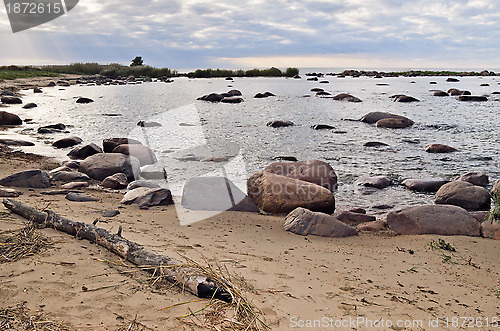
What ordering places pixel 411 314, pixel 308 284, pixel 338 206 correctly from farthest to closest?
pixel 338 206 → pixel 308 284 → pixel 411 314

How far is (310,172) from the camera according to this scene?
24.5ft

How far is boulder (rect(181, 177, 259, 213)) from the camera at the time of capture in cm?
589

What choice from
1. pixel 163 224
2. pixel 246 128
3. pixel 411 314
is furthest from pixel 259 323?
pixel 246 128

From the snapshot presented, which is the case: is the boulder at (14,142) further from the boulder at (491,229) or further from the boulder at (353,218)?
the boulder at (491,229)

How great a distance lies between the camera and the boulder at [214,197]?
5.89 meters

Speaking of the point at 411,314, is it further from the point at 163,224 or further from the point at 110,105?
the point at 110,105

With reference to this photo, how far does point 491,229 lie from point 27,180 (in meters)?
6.78

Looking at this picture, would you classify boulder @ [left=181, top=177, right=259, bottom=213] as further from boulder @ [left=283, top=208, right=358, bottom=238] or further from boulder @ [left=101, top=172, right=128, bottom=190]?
boulder @ [left=101, top=172, right=128, bottom=190]

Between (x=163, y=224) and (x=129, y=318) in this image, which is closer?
(x=129, y=318)

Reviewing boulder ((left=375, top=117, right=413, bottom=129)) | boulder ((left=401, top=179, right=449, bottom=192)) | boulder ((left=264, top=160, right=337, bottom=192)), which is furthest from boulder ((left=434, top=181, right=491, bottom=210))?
boulder ((left=375, top=117, right=413, bottom=129))

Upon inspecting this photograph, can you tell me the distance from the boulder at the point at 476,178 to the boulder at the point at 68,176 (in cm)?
717

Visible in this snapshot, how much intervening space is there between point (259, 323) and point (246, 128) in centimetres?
1234

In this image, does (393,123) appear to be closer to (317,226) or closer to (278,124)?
(278,124)

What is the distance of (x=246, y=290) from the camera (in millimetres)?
3135
